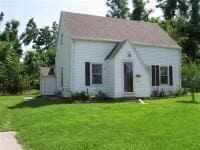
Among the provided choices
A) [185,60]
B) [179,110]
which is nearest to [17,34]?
[185,60]

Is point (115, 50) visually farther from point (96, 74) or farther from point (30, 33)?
point (30, 33)

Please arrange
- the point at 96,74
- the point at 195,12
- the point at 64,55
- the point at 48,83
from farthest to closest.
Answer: the point at 195,12
the point at 48,83
the point at 64,55
the point at 96,74

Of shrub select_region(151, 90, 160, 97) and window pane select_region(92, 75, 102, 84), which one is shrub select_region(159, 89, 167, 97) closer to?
shrub select_region(151, 90, 160, 97)

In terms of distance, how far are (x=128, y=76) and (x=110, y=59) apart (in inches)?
66.6

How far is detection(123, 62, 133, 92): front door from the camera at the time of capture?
90.9 feet

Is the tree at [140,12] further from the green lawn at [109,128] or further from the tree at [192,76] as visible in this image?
the green lawn at [109,128]

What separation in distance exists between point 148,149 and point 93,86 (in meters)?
17.8

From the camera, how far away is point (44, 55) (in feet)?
191

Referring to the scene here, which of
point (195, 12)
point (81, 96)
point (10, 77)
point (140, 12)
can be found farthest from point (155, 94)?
point (140, 12)

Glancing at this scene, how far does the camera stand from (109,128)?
13008 mm

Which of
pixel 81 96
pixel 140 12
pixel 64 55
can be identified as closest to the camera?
pixel 81 96

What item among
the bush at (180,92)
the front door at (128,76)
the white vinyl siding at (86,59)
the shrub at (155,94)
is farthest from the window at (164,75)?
the white vinyl siding at (86,59)

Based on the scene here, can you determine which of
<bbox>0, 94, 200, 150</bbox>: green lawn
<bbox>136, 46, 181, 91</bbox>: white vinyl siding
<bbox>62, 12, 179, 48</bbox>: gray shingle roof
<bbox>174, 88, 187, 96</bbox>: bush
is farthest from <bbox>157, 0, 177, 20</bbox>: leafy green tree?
<bbox>0, 94, 200, 150</bbox>: green lawn

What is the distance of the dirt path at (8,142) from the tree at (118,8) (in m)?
43.8
